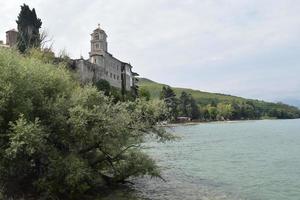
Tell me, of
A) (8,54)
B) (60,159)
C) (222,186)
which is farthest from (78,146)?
(222,186)

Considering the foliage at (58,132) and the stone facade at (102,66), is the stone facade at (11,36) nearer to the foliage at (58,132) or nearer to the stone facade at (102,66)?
the stone facade at (102,66)

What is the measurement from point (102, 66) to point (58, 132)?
89.5 meters

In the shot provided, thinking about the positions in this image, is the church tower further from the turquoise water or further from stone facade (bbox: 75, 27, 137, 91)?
the turquoise water

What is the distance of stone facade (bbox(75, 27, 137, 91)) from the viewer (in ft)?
333

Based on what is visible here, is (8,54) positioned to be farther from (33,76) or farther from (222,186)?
(222,186)

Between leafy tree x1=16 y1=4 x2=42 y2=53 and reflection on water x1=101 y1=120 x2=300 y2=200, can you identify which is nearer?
reflection on water x1=101 y1=120 x2=300 y2=200

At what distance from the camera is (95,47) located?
118500 mm

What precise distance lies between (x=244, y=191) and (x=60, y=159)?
12.0 m

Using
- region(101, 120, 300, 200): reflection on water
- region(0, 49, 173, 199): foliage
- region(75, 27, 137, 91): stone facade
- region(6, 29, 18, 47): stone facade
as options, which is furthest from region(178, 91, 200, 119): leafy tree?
region(0, 49, 173, 199): foliage

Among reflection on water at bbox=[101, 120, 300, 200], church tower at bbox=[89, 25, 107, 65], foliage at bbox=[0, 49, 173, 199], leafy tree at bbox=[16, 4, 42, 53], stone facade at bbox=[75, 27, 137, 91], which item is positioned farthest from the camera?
church tower at bbox=[89, 25, 107, 65]

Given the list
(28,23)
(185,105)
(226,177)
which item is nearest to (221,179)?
(226,177)

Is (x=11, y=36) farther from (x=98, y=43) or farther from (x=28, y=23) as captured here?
(x=98, y=43)

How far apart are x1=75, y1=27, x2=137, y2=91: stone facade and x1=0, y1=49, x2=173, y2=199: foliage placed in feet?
232

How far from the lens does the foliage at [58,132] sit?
2186 cm
